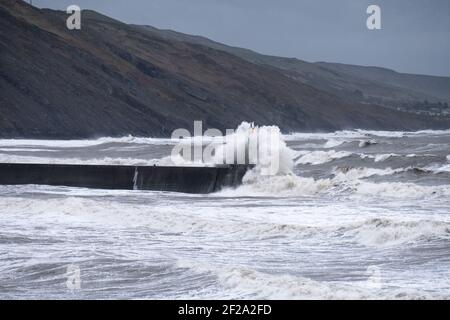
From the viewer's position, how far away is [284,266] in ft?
47.9

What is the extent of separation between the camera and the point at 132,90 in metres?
96.2

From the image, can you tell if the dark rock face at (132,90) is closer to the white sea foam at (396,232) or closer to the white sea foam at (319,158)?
the white sea foam at (319,158)

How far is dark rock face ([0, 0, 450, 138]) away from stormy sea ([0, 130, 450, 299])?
46.2 meters

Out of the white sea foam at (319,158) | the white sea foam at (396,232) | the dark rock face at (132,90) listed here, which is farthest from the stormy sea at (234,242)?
the dark rock face at (132,90)

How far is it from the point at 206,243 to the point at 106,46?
95848mm

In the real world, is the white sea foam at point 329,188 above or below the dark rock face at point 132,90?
below

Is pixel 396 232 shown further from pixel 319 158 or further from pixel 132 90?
pixel 132 90

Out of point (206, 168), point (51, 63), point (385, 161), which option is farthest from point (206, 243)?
point (51, 63)

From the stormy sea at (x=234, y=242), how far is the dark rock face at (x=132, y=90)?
46150 millimetres

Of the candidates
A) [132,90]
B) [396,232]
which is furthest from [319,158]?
[132,90]

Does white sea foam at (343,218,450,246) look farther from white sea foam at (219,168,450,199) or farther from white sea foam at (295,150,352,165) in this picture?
white sea foam at (295,150,352,165)

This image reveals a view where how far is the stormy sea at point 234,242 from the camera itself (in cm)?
1291

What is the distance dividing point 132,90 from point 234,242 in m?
79.4

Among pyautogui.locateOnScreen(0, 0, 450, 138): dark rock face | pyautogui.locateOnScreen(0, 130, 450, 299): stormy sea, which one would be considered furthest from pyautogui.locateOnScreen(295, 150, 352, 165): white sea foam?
pyautogui.locateOnScreen(0, 0, 450, 138): dark rock face
